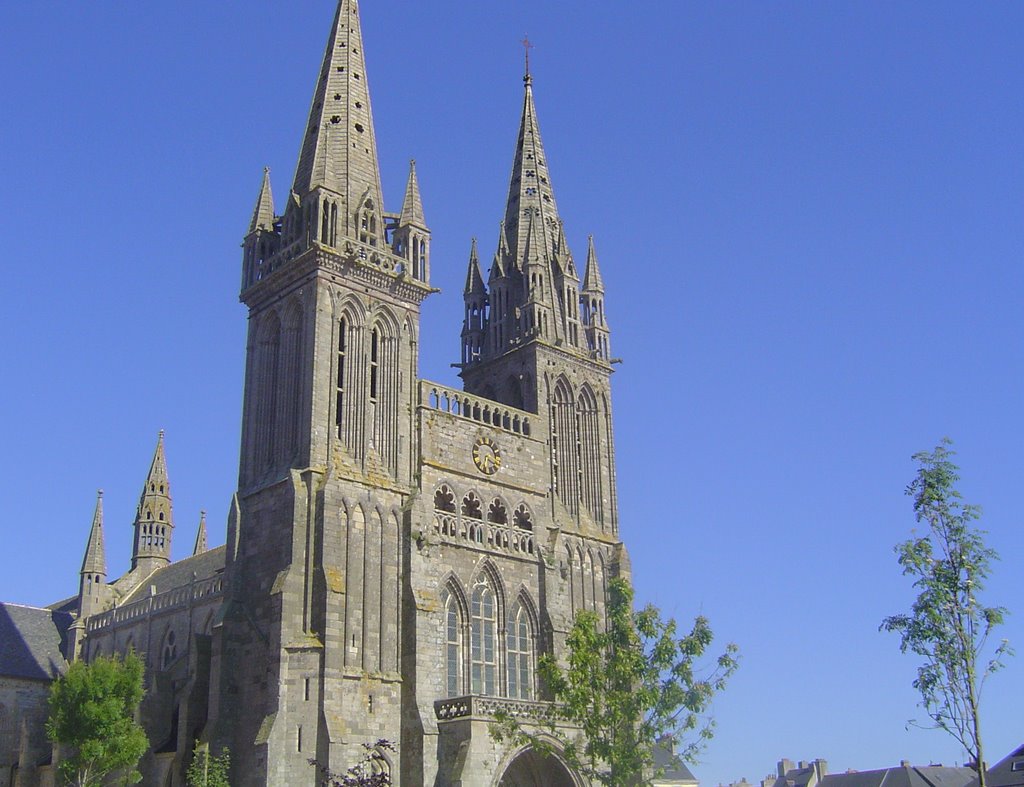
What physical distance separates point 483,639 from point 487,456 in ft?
26.6

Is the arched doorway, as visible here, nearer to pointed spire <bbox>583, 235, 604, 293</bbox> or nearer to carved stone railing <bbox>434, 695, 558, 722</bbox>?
carved stone railing <bbox>434, 695, 558, 722</bbox>

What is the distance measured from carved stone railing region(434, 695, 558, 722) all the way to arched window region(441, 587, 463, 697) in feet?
6.72

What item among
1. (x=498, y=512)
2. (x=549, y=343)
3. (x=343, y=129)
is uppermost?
(x=343, y=129)

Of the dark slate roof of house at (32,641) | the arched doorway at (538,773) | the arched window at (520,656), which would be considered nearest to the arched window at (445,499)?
the arched window at (520,656)

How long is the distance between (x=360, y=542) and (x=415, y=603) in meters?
3.25

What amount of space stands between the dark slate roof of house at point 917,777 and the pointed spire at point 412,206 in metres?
51.8

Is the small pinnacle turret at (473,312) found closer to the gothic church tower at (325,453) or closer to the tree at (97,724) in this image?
the gothic church tower at (325,453)

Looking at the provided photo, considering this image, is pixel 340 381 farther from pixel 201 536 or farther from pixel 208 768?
pixel 201 536

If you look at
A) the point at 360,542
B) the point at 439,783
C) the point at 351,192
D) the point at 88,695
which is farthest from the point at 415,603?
the point at 351,192

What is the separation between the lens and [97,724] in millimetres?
45156

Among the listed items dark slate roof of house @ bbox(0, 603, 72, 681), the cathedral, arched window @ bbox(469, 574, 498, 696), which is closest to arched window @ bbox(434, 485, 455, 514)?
the cathedral

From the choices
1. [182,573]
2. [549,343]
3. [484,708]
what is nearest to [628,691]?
[484,708]

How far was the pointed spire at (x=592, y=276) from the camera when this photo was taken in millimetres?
63906

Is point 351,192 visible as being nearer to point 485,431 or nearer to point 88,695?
point 485,431
